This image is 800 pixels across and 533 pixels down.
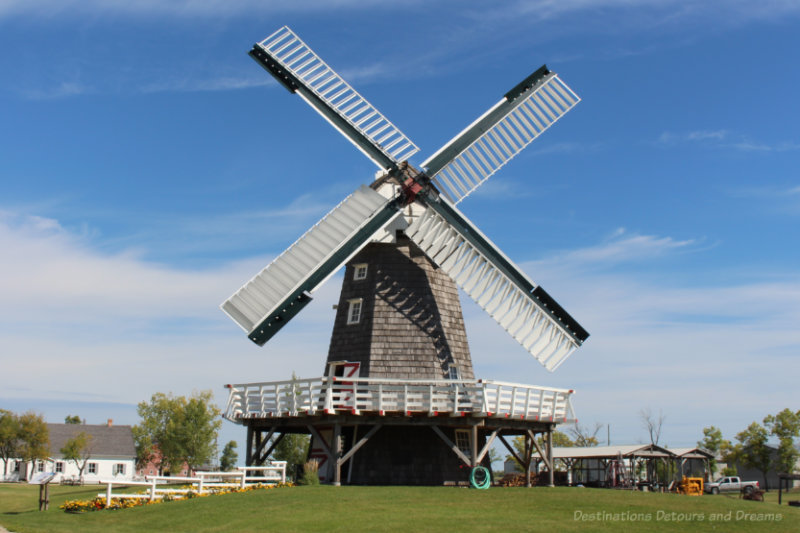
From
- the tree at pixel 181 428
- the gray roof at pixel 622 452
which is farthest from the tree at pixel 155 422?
the gray roof at pixel 622 452

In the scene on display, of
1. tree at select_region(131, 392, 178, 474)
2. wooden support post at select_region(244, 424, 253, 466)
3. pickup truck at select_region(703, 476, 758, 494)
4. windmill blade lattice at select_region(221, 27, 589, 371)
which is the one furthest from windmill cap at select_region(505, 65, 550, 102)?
tree at select_region(131, 392, 178, 474)

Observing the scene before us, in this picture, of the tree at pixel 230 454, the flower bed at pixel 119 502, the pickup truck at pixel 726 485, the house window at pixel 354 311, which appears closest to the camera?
the flower bed at pixel 119 502

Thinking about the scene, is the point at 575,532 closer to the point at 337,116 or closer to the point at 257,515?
the point at 257,515

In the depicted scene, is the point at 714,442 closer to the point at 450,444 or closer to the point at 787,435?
the point at 787,435

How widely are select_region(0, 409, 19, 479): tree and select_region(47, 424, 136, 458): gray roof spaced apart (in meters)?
4.64

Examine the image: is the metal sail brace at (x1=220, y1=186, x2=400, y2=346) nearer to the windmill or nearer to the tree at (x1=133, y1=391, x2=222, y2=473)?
the windmill

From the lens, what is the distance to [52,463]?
6069 centimetres

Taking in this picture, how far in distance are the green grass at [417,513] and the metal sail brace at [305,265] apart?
4.47 metres

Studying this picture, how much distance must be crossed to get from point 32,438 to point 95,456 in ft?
23.9

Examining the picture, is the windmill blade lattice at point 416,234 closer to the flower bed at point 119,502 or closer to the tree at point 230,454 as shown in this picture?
the flower bed at point 119,502

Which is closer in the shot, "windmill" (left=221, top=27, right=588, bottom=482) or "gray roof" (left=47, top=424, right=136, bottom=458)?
"windmill" (left=221, top=27, right=588, bottom=482)

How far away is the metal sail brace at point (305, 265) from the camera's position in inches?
798

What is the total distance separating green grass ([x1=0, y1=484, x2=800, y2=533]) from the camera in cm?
1440

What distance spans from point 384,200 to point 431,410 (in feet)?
20.2
